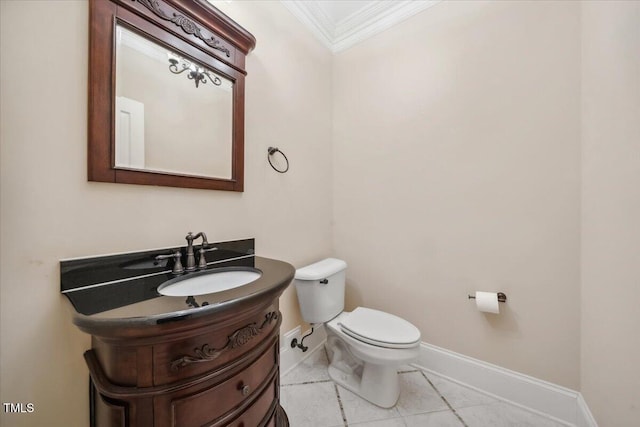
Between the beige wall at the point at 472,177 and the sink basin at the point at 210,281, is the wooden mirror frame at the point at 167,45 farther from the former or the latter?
the beige wall at the point at 472,177

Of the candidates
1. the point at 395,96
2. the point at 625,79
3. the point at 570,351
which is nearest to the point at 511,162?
the point at 625,79

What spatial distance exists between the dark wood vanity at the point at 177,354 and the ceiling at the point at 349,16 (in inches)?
74.1

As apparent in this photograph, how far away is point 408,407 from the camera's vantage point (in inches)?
52.2

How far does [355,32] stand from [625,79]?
5.41 feet

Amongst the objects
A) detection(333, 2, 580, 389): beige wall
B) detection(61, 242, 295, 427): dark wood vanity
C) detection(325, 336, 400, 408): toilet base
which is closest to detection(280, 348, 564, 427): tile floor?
detection(325, 336, 400, 408): toilet base

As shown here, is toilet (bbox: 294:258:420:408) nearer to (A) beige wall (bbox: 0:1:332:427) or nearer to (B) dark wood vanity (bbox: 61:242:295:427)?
(B) dark wood vanity (bbox: 61:242:295:427)

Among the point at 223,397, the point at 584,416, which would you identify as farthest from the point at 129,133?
the point at 584,416

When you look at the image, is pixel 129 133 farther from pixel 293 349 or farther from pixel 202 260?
pixel 293 349

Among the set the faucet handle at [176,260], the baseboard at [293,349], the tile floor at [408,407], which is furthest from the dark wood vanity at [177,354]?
the baseboard at [293,349]

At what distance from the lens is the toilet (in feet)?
4.07

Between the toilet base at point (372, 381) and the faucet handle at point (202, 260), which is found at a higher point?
the faucet handle at point (202, 260)

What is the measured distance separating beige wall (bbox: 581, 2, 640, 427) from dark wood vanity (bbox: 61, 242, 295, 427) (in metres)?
1.27

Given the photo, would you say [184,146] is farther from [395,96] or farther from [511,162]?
[511,162]

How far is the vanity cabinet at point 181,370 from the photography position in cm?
56
